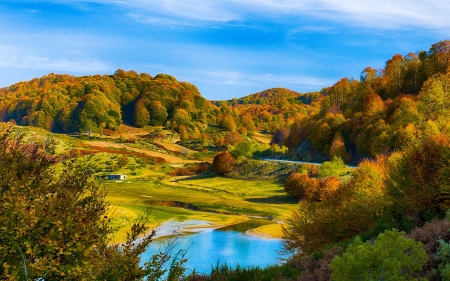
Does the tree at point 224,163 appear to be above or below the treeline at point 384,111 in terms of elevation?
below

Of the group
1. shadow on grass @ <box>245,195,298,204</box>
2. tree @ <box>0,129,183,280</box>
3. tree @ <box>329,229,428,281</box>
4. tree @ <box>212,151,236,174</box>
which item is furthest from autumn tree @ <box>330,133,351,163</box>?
tree @ <box>329,229,428,281</box>

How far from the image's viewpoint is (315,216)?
1110 inches

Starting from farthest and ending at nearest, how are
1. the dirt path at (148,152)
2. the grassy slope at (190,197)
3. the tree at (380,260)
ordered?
the dirt path at (148,152), the grassy slope at (190,197), the tree at (380,260)

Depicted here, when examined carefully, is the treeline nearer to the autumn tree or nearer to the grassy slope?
the autumn tree

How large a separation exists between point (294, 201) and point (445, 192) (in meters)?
43.3

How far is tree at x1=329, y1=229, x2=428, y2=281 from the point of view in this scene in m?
7.21

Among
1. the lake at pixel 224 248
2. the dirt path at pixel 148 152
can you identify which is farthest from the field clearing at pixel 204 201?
the dirt path at pixel 148 152

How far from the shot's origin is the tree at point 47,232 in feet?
30.3

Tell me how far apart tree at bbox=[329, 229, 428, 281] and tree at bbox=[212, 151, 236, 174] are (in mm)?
85120

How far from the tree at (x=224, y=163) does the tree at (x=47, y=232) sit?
8141 cm

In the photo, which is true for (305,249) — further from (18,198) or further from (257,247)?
(18,198)

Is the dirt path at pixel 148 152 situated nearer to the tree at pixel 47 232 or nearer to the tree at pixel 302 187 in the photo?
the tree at pixel 302 187

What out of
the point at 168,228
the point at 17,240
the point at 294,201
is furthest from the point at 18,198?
the point at 294,201

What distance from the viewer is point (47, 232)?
9688mm
